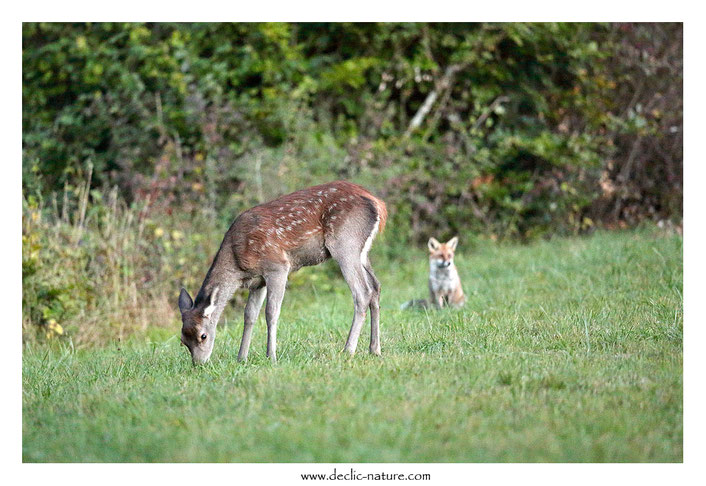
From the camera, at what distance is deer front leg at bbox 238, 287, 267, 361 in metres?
6.67

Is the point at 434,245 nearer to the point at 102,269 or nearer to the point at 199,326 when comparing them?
the point at 199,326

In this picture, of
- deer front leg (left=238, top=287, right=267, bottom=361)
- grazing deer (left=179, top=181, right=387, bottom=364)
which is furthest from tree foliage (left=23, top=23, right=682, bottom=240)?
grazing deer (left=179, top=181, right=387, bottom=364)

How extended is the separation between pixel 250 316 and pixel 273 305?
0.43 metres

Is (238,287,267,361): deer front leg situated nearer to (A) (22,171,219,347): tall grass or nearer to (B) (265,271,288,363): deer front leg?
(B) (265,271,288,363): deer front leg

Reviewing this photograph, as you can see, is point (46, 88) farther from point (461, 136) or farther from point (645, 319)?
point (645, 319)

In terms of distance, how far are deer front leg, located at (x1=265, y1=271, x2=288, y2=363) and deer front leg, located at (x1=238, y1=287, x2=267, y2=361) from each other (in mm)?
250

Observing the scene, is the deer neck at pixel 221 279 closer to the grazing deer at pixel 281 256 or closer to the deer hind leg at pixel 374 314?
the grazing deer at pixel 281 256

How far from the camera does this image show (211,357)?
268 inches

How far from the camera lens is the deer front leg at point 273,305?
6.48m

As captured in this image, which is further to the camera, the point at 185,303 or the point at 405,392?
the point at 185,303

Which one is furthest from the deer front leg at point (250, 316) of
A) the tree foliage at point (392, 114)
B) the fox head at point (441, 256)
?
the tree foliage at point (392, 114)

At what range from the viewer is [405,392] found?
5160mm


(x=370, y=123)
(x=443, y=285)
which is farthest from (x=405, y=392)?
(x=370, y=123)
